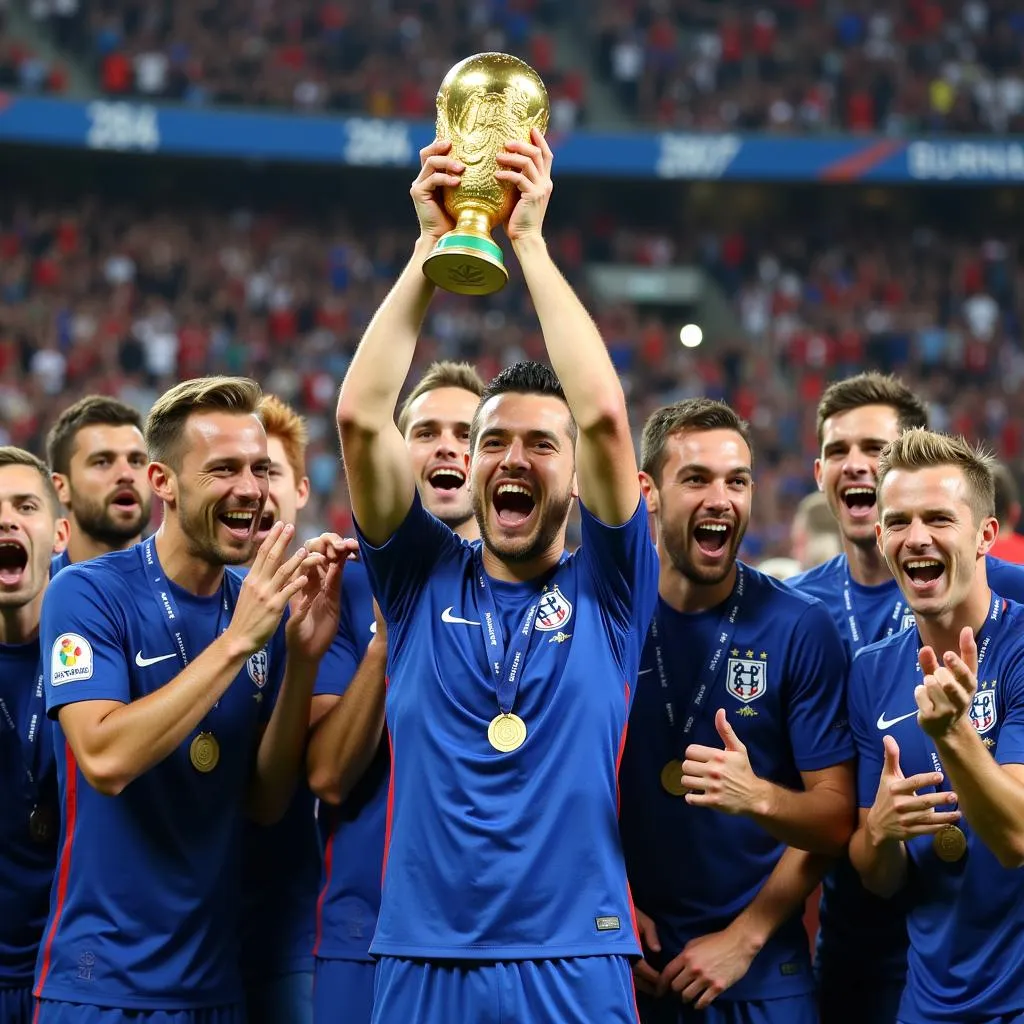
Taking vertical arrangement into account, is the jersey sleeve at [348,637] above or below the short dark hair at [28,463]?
below

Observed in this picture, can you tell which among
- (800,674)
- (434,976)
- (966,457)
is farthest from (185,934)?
(966,457)

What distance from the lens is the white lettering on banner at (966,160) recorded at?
23.3 m

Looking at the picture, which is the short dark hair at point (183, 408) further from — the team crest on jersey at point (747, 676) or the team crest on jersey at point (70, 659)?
the team crest on jersey at point (747, 676)

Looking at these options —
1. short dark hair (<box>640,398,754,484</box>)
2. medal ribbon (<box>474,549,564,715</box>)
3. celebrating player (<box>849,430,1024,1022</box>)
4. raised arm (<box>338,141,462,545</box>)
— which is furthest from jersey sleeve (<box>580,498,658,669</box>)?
short dark hair (<box>640,398,754,484</box>)

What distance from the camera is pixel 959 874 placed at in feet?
11.8

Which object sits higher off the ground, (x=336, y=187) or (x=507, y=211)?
(x=336, y=187)

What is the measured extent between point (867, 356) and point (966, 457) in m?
19.5

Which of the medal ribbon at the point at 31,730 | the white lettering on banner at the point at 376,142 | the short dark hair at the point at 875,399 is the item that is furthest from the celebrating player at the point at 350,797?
the white lettering on banner at the point at 376,142

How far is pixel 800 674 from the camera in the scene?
3836 millimetres

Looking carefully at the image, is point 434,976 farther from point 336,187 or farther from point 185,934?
point 336,187

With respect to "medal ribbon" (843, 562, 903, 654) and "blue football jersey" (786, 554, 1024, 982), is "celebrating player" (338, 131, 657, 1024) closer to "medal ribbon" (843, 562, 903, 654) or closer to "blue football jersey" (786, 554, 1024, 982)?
"blue football jersey" (786, 554, 1024, 982)

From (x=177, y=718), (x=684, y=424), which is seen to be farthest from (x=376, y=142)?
(x=177, y=718)

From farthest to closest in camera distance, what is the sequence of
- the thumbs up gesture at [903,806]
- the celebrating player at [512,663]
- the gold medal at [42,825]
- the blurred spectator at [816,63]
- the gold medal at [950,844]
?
the blurred spectator at [816,63] < the gold medal at [42,825] < the gold medal at [950,844] < the thumbs up gesture at [903,806] < the celebrating player at [512,663]

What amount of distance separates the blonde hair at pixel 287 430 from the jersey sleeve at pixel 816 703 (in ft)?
6.22
